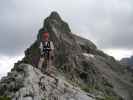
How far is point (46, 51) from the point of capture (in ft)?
142

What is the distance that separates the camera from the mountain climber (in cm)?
4306

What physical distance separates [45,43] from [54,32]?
149296 mm

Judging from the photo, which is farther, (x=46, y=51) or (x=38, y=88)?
(x=46, y=51)

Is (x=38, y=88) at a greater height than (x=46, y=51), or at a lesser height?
lesser

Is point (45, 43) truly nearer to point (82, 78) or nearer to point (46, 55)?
point (46, 55)

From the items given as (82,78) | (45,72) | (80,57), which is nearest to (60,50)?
(80,57)

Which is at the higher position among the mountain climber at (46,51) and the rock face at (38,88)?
the mountain climber at (46,51)

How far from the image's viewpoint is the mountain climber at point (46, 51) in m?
43.1

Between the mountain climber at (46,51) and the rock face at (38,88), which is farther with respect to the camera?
Result: the mountain climber at (46,51)

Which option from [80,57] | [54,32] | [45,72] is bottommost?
[45,72]

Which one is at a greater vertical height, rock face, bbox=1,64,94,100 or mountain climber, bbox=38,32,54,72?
mountain climber, bbox=38,32,54,72

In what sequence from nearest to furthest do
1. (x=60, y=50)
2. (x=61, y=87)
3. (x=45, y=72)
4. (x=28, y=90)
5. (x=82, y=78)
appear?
1. (x=28, y=90)
2. (x=61, y=87)
3. (x=45, y=72)
4. (x=82, y=78)
5. (x=60, y=50)

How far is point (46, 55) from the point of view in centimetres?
4397

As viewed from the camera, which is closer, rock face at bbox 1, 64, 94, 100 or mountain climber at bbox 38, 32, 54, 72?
rock face at bbox 1, 64, 94, 100
